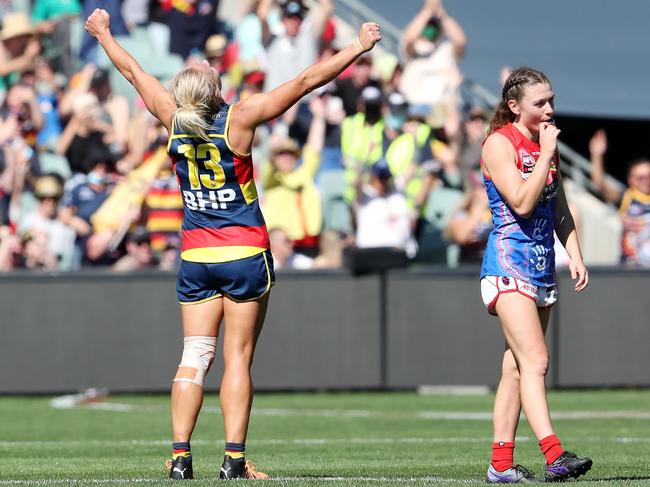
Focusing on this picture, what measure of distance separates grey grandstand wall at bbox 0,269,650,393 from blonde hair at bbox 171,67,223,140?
812 centimetres

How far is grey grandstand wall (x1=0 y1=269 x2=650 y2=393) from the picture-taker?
14773 millimetres

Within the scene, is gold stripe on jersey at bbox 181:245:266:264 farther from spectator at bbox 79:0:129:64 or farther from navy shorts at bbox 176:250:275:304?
spectator at bbox 79:0:129:64

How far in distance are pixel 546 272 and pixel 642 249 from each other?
29.4 feet

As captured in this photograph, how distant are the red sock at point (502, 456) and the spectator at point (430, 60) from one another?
33.6ft

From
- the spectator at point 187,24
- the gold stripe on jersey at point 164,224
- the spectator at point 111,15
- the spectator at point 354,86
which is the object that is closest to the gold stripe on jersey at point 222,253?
the gold stripe on jersey at point 164,224

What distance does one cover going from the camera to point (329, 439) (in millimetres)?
10297

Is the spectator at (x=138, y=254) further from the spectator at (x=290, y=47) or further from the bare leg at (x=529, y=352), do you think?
the bare leg at (x=529, y=352)

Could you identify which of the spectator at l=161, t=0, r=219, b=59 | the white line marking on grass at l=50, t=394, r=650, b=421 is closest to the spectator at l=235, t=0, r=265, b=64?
the spectator at l=161, t=0, r=219, b=59

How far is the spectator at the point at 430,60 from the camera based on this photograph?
652 inches

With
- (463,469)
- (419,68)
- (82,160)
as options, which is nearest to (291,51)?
(419,68)

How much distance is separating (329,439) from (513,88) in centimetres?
440

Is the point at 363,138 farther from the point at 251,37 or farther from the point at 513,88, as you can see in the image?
the point at 513,88

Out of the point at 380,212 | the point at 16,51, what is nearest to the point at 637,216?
the point at 380,212

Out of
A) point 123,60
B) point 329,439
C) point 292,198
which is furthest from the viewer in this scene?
point 292,198
